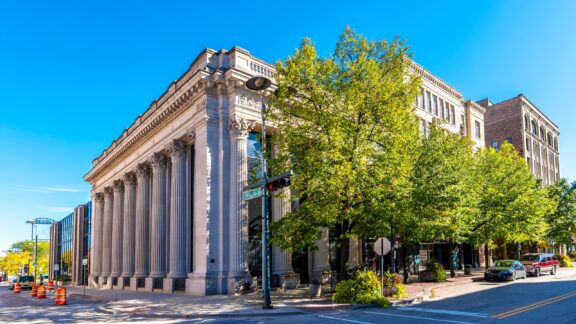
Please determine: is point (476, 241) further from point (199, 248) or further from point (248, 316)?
point (248, 316)

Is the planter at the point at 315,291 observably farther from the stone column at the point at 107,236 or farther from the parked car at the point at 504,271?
the stone column at the point at 107,236

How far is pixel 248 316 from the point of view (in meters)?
15.6

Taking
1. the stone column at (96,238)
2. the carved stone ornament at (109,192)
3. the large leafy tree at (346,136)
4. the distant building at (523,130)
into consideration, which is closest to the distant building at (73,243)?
the stone column at (96,238)

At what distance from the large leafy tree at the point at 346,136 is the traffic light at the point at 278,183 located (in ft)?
7.23

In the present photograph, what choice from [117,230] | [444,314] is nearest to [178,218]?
[117,230]

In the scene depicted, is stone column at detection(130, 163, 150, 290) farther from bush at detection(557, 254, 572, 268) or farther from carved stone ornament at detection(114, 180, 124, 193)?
bush at detection(557, 254, 572, 268)

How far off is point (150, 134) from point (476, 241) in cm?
2715

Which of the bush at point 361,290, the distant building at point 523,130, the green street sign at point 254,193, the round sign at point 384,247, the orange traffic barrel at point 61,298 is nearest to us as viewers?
the green street sign at point 254,193

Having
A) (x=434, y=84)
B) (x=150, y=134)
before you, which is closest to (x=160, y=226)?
(x=150, y=134)

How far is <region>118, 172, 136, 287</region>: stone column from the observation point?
3753 cm

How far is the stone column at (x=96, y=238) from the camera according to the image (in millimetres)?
46656

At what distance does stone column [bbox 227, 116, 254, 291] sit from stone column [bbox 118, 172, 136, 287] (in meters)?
16.5

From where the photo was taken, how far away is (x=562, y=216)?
4775cm

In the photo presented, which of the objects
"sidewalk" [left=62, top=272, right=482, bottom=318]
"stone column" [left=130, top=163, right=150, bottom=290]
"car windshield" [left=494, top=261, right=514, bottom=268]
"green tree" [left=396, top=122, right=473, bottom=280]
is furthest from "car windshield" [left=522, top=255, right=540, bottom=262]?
"stone column" [left=130, top=163, right=150, bottom=290]
